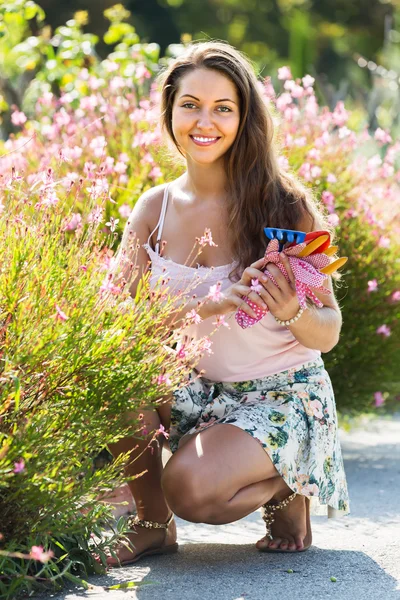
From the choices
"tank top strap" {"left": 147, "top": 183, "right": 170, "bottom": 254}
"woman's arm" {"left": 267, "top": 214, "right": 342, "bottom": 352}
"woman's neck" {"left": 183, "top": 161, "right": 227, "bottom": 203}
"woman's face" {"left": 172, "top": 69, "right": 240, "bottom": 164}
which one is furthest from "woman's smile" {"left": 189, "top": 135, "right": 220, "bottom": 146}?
"woman's arm" {"left": 267, "top": 214, "right": 342, "bottom": 352}

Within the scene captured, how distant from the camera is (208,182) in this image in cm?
332

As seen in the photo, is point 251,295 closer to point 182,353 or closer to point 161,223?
point 182,353

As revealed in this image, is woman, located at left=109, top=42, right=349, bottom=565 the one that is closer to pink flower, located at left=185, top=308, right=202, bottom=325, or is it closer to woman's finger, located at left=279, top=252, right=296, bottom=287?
woman's finger, located at left=279, top=252, right=296, bottom=287

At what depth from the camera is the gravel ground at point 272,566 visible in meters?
2.68

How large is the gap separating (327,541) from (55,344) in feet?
4.96

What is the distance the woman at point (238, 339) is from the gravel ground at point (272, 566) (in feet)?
0.35

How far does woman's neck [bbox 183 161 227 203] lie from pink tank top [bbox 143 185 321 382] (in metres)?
0.27

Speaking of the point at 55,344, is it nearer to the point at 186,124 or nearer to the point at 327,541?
the point at 186,124

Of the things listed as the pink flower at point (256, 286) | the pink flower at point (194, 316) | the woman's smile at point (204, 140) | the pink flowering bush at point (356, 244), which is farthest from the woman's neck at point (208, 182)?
the pink flowering bush at point (356, 244)

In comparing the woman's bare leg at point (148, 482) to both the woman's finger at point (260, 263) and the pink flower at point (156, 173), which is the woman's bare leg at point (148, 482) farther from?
the pink flower at point (156, 173)

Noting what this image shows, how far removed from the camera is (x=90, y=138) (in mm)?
4574

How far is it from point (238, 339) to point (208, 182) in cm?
54

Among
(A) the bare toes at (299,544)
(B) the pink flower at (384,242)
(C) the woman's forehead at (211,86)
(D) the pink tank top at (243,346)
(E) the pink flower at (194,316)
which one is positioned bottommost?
(A) the bare toes at (299,544)

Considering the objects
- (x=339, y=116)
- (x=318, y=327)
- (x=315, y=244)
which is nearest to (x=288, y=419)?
(x=318, y=327)
